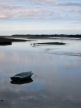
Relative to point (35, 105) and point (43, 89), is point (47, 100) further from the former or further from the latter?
point (43, 89)

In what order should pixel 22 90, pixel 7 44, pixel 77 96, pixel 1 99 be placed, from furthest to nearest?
pixel 7 44, pixel 22 90, pixel 77 96, pixel 1 99

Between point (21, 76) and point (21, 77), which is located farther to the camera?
point (21, 76)

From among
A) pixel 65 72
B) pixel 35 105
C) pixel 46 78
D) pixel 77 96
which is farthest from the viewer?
pixel 65 72

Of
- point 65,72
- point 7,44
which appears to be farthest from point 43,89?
point 7,44

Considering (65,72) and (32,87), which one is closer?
(32,87)

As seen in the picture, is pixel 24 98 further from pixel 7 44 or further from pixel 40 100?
pixel 7 44

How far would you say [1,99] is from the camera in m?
15.8

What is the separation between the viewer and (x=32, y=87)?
768 inches

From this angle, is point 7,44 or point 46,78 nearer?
point 46,78

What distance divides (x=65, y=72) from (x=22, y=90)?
9538 millimetres

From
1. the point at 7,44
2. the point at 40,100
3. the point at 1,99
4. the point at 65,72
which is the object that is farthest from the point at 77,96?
the point at 7,44

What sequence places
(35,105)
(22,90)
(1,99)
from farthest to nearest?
(22,90), (1,99), (35,105)

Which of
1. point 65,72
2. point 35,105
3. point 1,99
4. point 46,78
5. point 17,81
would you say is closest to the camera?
point 35,105

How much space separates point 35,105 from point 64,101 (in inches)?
84.2
